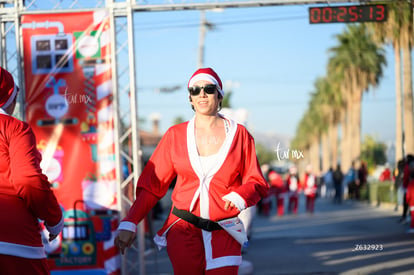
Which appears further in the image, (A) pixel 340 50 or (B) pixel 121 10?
(A) pixel 340 50

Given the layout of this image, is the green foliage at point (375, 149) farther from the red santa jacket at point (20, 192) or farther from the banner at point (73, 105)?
the red santa jacket at point (20, 192)

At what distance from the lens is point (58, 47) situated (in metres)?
8.04

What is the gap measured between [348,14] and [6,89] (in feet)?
18.1

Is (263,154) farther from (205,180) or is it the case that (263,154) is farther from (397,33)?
(205,180)

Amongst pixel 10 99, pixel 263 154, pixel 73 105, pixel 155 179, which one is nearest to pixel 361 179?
pixel 263 154

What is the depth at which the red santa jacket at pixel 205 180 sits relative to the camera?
4.20 meters

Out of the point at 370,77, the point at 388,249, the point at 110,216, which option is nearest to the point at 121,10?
the point at 110,216

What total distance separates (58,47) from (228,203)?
4.58 m

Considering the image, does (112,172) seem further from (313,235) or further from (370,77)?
(370,77)

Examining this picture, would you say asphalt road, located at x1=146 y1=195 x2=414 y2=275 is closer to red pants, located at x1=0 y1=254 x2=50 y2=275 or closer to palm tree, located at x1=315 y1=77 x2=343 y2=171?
red pants, located at x1=0 y1=254 x2=50 y2=275

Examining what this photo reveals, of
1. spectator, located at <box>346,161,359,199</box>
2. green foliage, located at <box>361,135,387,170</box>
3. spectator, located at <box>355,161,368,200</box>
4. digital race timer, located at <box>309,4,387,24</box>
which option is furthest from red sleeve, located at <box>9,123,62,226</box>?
green foliage, located at <box>361,135,387,170</box>

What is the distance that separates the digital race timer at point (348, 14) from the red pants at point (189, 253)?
496cm

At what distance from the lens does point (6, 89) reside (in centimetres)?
388

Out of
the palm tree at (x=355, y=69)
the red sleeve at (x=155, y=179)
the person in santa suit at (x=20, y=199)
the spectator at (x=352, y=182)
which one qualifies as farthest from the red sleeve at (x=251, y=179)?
the palm tree at (x=355, y=69)
